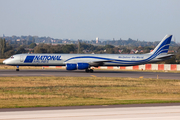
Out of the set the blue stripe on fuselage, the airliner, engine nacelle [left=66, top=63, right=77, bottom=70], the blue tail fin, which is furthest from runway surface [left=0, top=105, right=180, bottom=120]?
the blue tail fin

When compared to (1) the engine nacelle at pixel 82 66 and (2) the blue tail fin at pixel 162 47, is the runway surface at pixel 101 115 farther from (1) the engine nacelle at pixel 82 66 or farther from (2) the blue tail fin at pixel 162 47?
(2) the blue tail fin at pixel 162 47

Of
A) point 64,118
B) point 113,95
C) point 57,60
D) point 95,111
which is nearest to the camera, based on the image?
point 64,118

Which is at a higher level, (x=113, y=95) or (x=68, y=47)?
(x=68, y=47)

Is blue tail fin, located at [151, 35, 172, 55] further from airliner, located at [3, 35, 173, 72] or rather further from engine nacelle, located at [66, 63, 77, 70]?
engine nacelle, located at [66, 63, 77, 70]

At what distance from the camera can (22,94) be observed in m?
23.1

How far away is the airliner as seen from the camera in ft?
161

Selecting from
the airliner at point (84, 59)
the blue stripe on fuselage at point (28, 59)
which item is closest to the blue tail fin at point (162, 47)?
the airliner at point (84, 59)

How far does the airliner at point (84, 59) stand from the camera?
49000 mm

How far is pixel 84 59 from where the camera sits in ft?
168

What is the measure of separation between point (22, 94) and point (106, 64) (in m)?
29.8

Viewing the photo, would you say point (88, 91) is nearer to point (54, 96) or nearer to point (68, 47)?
point (54, 96)

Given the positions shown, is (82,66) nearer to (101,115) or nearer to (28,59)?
(28,59)

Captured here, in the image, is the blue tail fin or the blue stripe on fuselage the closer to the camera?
the blue stripe on fuselage

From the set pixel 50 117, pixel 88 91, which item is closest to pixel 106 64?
pixel 88 91
